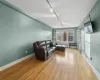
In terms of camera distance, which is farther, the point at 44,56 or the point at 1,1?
the point at 44,56

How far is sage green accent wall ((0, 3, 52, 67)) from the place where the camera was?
Result: 9.29 ft

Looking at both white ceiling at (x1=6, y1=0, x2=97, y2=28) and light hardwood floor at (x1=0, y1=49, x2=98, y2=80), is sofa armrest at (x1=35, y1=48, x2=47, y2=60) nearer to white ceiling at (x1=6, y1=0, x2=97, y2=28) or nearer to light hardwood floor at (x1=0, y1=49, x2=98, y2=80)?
light hardwood floor at (x1=0, y1=49, x2=98, y2=80)

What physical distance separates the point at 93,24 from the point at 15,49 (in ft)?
11.5

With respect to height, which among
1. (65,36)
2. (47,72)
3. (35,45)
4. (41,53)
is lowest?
(47,72)

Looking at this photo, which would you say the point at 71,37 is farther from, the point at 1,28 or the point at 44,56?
the point at 1,28

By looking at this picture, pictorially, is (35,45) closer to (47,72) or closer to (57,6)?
(47,72)

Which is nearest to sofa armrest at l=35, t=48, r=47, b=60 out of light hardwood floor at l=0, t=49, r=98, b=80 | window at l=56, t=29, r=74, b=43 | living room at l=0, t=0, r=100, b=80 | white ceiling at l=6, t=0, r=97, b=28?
living room at l=0, t=0, r=100, b=80

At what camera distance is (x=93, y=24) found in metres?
2.85

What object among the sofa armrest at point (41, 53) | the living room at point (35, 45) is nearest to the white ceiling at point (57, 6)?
the living room at point (35, 45)

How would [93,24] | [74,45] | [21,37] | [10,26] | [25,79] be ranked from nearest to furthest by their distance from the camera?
1. [25,79]
2. [93,24]
3. [10,26]
4. [21,37]
5. [74,45]

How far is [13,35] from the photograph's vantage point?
130 inches

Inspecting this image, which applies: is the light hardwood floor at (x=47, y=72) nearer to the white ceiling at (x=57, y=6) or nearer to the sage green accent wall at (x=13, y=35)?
the sage green accent wall at (x=13, y=35)

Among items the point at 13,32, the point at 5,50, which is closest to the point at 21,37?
the point at 13,32

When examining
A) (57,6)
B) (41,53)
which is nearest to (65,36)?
(41,53)
